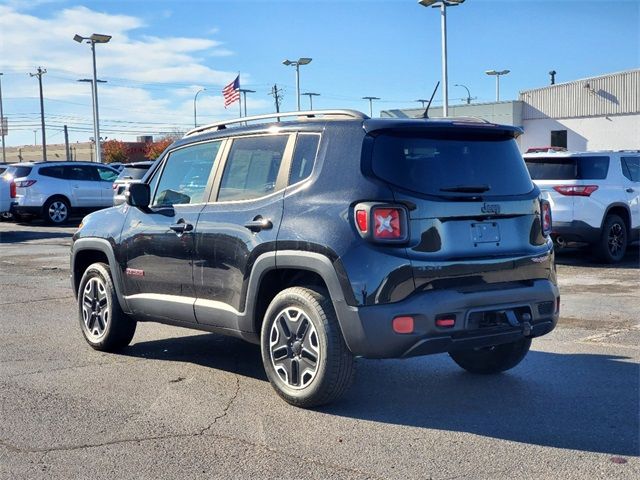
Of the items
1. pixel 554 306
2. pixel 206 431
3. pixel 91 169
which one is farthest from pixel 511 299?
pixel 91 169

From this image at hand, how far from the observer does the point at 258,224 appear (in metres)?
5.56

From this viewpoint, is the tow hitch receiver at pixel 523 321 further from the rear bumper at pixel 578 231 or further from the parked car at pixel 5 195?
the parked car at pixel 5 195

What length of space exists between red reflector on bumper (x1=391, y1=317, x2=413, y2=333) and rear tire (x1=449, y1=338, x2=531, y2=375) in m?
1.32

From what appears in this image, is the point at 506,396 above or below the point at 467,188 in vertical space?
below

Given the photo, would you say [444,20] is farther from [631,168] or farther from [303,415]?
[303,415]

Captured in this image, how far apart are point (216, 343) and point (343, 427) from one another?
9.32 feet

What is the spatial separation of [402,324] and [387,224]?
60 centimetres

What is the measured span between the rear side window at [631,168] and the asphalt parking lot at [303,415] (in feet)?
19.5

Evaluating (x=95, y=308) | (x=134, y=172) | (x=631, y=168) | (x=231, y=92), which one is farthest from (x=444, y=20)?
(x=95, y=308)

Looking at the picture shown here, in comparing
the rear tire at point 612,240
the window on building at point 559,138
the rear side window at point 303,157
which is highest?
the window on building at point 559,138

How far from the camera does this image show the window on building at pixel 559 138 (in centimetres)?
4806

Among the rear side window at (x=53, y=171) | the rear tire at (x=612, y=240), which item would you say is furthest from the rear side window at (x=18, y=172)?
the rear tire at (x=612, y=240)

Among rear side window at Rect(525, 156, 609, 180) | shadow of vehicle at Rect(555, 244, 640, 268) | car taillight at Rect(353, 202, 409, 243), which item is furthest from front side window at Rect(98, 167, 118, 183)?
car taillight at Rect(353, 202, 409, 243)

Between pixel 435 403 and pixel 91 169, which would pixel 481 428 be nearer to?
pixel 435 403
